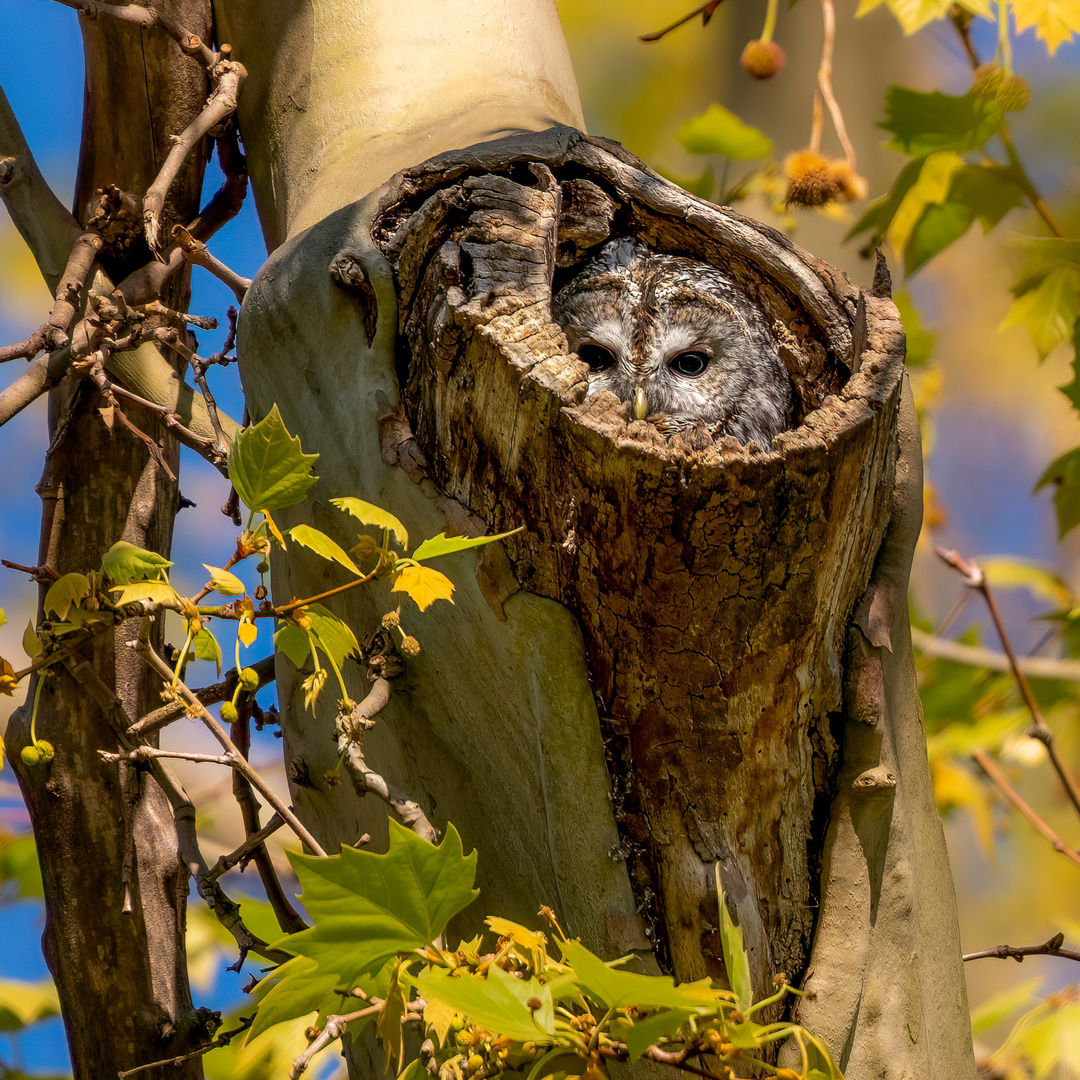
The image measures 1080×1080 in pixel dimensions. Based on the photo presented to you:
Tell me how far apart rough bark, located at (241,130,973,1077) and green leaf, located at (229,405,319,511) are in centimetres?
13

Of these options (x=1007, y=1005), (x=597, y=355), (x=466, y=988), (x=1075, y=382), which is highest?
(x=597, y=355)

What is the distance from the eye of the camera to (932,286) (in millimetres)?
4898

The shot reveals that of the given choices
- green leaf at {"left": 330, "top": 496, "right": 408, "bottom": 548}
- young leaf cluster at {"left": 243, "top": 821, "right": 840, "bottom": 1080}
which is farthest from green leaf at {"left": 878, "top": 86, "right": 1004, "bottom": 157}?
young leaf cluster at {"left": 243, "top": 821, "right": 840, "bottom": 1080}

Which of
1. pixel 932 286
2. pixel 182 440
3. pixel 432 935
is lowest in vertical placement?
pixel 432 935

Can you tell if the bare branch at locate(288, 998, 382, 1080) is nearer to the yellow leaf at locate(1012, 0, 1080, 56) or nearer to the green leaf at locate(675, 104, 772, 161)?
the green leaf at locate(675, 104, 772, 161)

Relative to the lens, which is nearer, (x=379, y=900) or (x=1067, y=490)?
(x=379, y=900)

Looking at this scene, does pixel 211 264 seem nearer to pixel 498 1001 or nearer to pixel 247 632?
pixel 247 632

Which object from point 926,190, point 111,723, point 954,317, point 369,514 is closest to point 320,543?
point 369,514

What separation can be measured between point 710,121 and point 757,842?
1.67 m

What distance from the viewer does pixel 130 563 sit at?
100 cm

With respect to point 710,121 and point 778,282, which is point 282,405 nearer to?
point 778,282

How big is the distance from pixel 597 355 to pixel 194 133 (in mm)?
963

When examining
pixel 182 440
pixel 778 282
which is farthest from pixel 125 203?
pixel 778 282

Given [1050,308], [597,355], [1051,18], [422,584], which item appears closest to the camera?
[422,584]
